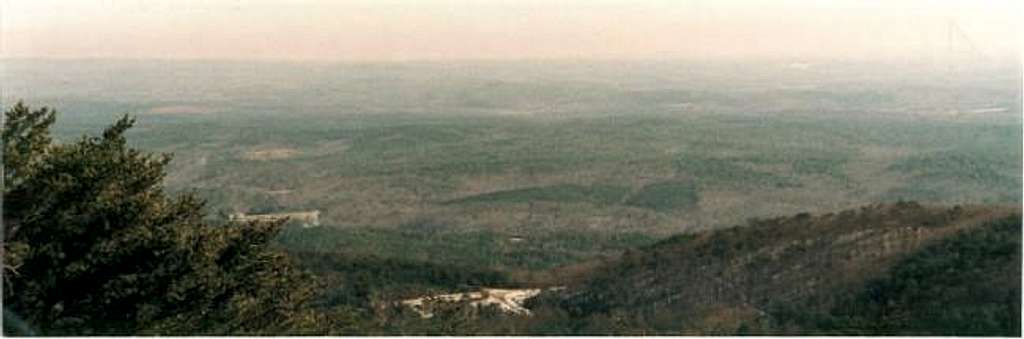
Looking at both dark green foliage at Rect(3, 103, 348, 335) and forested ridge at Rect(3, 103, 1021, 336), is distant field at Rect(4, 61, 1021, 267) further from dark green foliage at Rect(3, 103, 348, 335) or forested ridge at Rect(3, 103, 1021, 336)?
dark green foliage at Rect(3, 103, 348, 335)

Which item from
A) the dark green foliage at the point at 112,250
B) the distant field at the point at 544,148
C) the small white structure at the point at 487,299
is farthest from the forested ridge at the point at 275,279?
the distant field at the point at 544,148

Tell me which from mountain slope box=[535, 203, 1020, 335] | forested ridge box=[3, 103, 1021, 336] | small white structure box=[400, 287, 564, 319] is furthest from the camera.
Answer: small white structure box=[400, 287, 564, 319]

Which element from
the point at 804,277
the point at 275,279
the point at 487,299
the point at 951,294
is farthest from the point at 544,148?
the point at 951,294

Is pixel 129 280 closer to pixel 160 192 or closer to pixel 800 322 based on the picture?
pixel 160 192

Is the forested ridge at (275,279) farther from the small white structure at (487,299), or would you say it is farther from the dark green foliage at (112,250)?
the small white structure at (487,299)

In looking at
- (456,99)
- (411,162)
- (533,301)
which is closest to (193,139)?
(411,162)

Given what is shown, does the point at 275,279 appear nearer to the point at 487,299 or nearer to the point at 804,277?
the point at 487,299

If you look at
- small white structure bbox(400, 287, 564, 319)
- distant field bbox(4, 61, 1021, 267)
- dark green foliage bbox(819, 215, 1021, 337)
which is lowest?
distant field bbox(4, 61, 1021, 267)

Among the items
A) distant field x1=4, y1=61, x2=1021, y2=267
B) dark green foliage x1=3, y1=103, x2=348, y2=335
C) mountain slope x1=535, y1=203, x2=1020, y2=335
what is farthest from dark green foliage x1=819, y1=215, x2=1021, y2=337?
distant field x1=4, y1=61, x2=1021, y2=267
